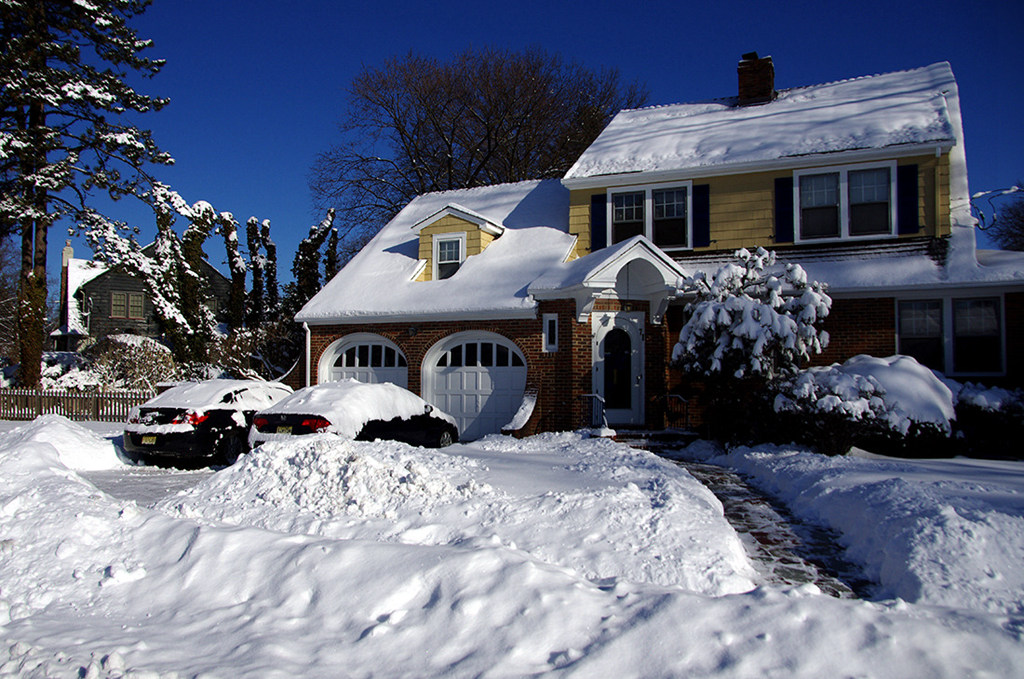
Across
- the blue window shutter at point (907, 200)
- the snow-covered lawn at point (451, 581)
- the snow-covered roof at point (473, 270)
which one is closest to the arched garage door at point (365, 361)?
the snow-covered roof at point (473, 270)

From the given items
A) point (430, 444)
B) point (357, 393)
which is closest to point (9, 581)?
point (357, 393)

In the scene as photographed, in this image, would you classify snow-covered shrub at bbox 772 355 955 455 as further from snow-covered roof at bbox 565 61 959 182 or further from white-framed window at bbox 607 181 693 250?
snow-covered roof at bbox 565 61 959 182

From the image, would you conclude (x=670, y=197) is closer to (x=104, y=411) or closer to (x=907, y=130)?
(x=907, y=130)

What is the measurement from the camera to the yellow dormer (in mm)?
17062

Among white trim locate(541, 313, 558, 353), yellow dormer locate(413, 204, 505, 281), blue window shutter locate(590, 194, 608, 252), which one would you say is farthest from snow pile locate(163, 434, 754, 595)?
yellow dormer locate(413, 204, 505, 281)

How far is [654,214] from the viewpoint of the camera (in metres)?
15.9

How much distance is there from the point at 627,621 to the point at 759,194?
42.9ft

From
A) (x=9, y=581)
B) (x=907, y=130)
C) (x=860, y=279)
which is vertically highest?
(x=907, y=130)

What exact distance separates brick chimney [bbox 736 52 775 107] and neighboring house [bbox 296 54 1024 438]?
76cm

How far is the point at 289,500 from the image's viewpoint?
6.67 meters

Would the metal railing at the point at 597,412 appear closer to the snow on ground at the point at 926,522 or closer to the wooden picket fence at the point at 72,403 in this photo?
the snow on ground at the point at 926,522

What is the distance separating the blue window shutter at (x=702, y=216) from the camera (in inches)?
607

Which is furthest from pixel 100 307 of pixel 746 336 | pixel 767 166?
pixel 746 336

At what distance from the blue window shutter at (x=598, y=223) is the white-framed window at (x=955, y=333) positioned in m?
6.38
